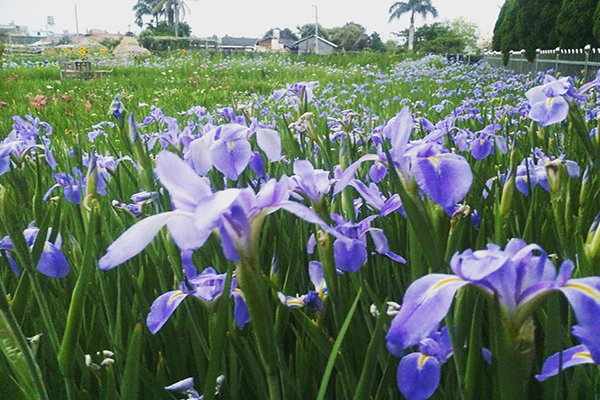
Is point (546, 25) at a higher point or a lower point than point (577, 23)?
higher

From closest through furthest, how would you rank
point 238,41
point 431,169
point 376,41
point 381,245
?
1. point 431,169
2. point 381,245
3. point 376,41
4. point 238,41

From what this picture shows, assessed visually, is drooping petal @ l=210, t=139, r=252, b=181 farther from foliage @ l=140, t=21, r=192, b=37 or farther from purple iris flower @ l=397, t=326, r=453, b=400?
foliage @ l=140, t=21, r=192, b=37

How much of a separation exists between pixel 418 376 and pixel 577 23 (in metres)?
9.78

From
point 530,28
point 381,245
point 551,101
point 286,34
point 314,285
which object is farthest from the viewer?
point 286,34

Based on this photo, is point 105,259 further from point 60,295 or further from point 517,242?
point 60,295

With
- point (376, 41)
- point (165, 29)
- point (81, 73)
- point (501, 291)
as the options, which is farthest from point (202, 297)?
point (376, 41)

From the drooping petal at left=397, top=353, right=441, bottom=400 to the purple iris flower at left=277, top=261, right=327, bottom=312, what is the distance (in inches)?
8.7

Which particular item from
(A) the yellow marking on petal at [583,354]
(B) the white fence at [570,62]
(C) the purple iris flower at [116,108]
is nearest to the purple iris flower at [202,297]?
(A) the yellow marking on petal at [583,354]

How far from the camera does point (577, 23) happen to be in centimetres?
902

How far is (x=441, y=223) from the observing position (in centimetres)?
96

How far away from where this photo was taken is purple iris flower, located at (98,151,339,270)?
0.56 meters

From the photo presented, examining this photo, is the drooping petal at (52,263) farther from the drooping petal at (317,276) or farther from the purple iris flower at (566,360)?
the purple iris flower at (566,360)

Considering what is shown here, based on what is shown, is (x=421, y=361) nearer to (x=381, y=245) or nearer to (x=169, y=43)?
(x=381, y=245)

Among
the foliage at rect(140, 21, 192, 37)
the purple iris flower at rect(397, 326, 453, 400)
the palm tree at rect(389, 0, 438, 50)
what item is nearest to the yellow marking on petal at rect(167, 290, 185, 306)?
the purple iris flower at rect(397, 326, 453, 400)
